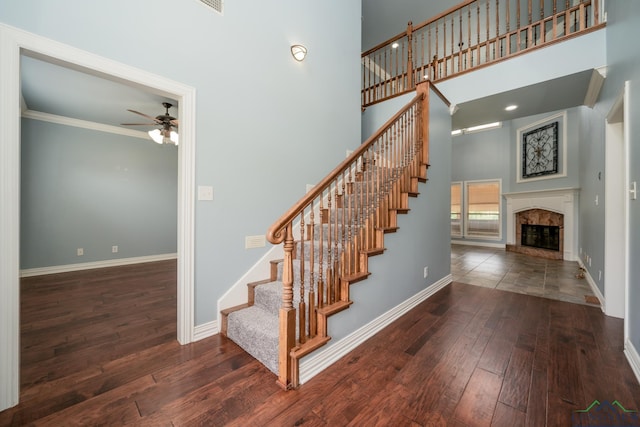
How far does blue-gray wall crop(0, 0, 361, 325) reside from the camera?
1.73m

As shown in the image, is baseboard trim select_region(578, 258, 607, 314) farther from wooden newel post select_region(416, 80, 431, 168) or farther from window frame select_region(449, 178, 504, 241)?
window frame select_region(449, 178, 504, 241)

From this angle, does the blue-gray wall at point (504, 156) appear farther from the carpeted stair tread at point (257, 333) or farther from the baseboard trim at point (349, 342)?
the carpeted stair tread at point (257, 333)

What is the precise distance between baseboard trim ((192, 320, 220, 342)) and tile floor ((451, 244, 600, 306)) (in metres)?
3.51

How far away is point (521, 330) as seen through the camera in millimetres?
2279

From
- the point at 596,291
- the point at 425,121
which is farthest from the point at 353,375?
the point at 596,291

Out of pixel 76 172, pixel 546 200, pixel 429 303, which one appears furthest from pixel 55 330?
pixel 546 200

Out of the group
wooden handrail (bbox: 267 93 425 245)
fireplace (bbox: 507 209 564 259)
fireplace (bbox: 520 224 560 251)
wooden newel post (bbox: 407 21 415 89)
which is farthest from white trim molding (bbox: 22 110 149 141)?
fireplace (bbox: 520 224 560 251)

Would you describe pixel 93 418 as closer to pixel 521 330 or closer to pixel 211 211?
pixel 211 211

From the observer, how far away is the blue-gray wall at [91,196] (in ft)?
13.5

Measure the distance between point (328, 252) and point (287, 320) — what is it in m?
0.52

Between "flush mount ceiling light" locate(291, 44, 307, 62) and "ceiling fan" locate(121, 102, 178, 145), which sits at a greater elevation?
"flush mount ceiling light" locate(291, 44, 307, 62)

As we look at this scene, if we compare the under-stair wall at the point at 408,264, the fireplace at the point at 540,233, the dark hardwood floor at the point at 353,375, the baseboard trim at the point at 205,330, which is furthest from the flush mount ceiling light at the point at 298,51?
the fireplace at the point at 540,233

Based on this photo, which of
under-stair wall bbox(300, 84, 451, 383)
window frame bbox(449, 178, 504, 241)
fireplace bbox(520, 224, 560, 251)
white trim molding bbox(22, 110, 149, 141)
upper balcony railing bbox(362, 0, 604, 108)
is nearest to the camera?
under-stair wall bbox(300, 84, 451, 383)

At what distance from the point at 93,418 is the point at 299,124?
9.27 feet
